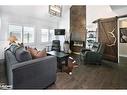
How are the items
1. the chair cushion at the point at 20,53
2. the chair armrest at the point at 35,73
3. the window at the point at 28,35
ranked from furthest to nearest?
the window at the point at 28,35 → the chair cushion at the point at 20,53 → the chair armrest at the point at 35,73

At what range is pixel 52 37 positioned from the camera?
227 cm

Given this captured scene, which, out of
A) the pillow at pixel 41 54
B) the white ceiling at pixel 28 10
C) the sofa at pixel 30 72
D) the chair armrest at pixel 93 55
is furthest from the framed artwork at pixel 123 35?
the pillow at pixel 41 54

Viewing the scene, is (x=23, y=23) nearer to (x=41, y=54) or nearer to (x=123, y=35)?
(x=41, y=54)

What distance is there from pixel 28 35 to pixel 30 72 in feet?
1.86

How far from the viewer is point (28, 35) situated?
2258 mm

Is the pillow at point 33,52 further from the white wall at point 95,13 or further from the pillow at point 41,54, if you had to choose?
the white wall at point 95,13

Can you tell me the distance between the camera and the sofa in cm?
204

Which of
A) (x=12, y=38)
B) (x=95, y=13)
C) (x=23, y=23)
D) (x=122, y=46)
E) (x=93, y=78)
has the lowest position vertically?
(x=93, y=78)

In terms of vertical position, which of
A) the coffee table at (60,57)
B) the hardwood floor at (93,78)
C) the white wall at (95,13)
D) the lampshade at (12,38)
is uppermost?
the white wall at (95,13)

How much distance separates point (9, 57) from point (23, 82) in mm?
426

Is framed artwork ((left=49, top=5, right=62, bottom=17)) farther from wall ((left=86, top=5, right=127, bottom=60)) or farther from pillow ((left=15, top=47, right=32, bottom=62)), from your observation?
pillow ((left=15, top=47, right=32, bottom=62))

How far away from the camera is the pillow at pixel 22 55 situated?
213 centimetres

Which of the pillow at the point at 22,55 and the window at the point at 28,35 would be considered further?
the window at the point at 28,35

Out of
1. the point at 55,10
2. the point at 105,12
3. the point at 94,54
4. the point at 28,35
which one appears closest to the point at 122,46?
the point at 94,54
